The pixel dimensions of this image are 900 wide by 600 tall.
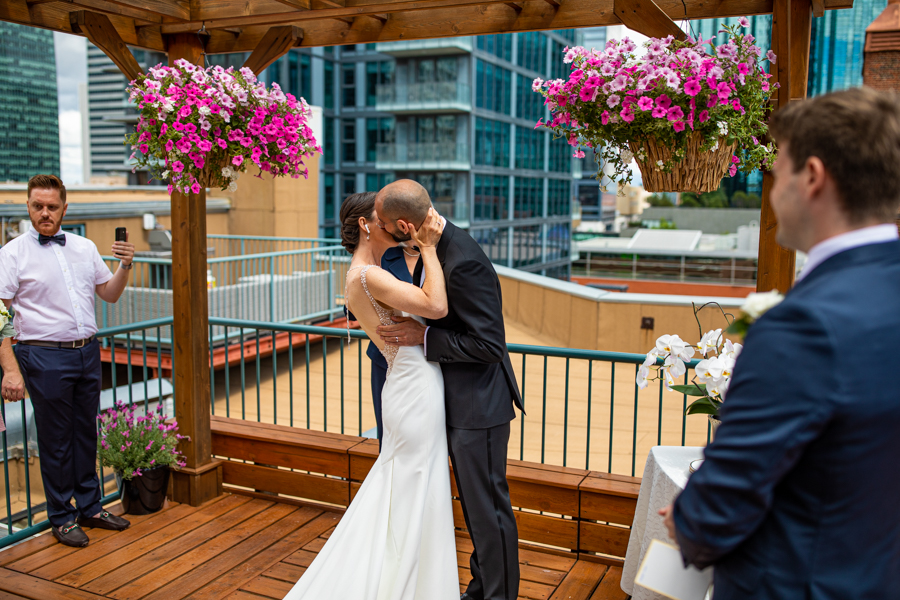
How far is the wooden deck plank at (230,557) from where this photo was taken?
329 cm

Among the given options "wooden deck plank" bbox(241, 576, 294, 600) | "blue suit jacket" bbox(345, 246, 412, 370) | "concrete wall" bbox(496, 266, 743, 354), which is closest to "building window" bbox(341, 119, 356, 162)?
"concrete wall" bbox(496, 266, 743, 354)

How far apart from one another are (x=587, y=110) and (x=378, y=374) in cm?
158

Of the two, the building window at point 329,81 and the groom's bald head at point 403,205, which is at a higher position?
the building window at point 329,81

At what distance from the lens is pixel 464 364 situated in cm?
278

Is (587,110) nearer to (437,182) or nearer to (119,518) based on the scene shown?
(119,518)

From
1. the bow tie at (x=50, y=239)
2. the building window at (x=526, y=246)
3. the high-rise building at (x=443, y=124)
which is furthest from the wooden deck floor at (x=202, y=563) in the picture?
the building window at (x=526, y=246)

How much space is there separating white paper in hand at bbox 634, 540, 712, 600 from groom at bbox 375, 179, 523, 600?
1.24 meters

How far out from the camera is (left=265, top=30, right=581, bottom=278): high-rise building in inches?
1339

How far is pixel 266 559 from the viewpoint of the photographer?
361 centimetres

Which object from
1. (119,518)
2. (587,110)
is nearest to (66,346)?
(119,518)

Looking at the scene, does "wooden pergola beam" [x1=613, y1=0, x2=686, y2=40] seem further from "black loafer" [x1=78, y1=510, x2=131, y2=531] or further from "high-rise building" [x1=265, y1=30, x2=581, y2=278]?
"high-rise building" [x1=265, y1=30, x2=581, y2=278]

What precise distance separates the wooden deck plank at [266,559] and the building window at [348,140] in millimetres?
34215

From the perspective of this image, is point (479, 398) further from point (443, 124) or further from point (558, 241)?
point (558, 241)

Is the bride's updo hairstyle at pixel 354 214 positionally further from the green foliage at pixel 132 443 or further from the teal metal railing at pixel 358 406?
the teal metal railing at pixel 358 406
